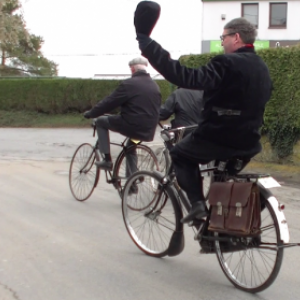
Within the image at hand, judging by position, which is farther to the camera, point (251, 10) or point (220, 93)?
point (251, 10)

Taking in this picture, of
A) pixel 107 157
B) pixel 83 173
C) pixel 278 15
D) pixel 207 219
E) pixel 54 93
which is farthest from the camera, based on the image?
pixel 278 15

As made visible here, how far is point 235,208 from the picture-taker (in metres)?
3.96

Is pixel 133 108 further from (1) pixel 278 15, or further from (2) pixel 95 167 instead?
(1) pixel 278 15

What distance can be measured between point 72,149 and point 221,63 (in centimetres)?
1199

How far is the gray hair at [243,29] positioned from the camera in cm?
400

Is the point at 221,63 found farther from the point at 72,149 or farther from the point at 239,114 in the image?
the point at 72,149

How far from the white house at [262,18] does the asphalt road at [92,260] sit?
30.9m

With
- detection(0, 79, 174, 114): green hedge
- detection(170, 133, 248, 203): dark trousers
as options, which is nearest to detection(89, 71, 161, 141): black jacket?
detection(170, 133, 248, 203): dark trousers

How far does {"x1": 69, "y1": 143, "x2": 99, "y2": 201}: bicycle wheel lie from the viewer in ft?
24.1

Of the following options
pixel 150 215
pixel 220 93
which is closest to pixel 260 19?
pixel 150 215

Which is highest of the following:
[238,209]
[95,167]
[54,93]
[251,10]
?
[251,10]

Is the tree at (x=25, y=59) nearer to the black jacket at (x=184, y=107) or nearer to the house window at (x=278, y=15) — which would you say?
the house window at (x=278, y=15)

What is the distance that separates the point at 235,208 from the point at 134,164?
9.75 ft

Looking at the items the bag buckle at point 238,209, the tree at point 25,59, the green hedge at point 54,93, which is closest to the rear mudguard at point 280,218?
the bag buckle at point 238,209
